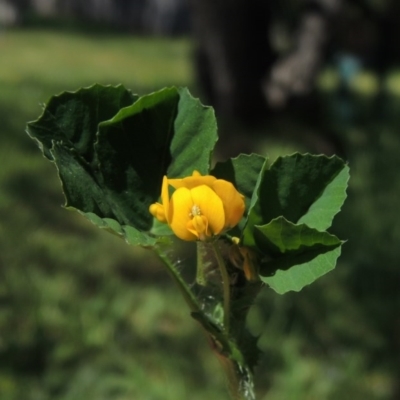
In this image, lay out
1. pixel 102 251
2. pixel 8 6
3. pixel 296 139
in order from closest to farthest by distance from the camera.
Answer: pixel 102 251
pixel 296 139
pixel 8 6

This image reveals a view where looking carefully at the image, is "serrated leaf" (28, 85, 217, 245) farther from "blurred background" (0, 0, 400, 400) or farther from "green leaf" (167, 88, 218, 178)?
"blurred background" (0, 0, 400, 400)

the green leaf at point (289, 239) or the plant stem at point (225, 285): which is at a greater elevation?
the green leaf at point (289, 239)

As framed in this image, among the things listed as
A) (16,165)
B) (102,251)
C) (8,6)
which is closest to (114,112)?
(102,251)

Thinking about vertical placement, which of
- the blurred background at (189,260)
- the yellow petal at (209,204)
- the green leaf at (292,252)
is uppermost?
the yellow petal at (209,204)

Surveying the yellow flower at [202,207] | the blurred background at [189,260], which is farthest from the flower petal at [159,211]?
the blurred background at [189,260]

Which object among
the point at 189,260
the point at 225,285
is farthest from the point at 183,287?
the point at 189,260

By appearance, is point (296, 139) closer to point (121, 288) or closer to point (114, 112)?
point (121, 288)

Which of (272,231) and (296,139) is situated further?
(296,139)

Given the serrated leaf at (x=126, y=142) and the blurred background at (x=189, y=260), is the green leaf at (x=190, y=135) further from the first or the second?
the blurred background at (x=189, y=260)

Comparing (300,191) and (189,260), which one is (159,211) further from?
(189,260)
